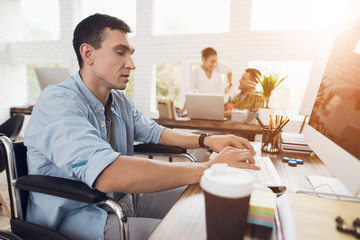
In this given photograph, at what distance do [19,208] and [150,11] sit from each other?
4.81m

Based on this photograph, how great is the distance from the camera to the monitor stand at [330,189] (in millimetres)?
701

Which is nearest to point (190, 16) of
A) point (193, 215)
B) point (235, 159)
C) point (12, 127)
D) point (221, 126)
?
point (221, 126)

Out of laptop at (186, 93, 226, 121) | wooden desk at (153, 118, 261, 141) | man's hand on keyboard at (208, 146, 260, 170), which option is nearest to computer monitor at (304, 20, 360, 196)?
man's hand on keyboard at (208, 146, 260, 170)

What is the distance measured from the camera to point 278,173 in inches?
37.3

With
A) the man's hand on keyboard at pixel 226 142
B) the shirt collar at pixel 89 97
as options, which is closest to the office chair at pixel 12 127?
the shirt collar at pixel 89 97

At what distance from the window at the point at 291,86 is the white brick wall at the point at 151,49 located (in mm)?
162

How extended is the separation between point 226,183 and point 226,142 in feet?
2.58

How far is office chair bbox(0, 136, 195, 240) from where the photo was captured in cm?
73

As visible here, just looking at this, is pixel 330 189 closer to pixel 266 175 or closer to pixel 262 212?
pixel 266 175

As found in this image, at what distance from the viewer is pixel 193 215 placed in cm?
61

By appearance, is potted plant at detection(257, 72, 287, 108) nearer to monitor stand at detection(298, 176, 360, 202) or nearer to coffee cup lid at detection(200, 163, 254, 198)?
monitor stand at detection(298, 176, 360, 202)

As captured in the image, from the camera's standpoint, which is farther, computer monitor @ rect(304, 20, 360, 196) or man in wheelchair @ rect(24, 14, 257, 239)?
man in wheelchair @ rect(24, 14, 257, 239)

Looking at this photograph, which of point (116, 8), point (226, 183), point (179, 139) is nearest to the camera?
point (226, 183)

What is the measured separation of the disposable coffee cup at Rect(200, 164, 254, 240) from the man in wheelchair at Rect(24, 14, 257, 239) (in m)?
0.35
